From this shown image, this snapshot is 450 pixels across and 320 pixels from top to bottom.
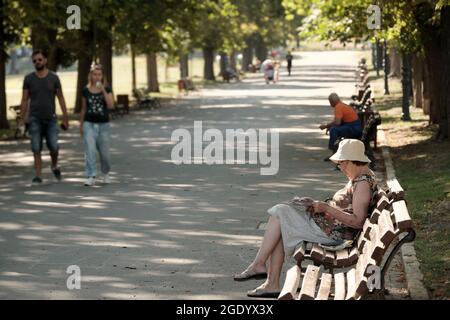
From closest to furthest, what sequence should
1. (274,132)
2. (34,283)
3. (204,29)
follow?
(34,283) < (274,132) < (204,29)

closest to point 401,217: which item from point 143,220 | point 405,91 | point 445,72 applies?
point 143,220

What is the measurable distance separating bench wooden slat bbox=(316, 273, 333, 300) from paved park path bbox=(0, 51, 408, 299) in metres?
0.85

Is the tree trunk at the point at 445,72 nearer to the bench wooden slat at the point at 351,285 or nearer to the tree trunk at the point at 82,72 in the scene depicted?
the bench wooden slat at the point at 351,285

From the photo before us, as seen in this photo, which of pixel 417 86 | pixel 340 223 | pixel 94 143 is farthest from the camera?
pixel 417 86

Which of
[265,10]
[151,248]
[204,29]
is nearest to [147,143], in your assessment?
[151,248]

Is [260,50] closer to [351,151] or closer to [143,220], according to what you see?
[143,220]

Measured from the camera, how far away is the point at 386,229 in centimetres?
795

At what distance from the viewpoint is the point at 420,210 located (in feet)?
44.7

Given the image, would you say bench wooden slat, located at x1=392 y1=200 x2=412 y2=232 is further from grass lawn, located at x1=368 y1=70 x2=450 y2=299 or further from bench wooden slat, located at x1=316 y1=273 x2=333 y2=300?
grass lawn, located at x1=368 y1=70 x2=450 y2=299

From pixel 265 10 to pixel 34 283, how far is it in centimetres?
8052

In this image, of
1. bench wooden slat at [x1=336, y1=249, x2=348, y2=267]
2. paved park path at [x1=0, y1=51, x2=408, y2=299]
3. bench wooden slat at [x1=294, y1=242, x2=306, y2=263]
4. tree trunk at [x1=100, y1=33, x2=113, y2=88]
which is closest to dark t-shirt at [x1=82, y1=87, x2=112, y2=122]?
paved park path at [x1=0, y1=51, x2=408, y2=299]

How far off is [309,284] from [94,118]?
32.7 ft
